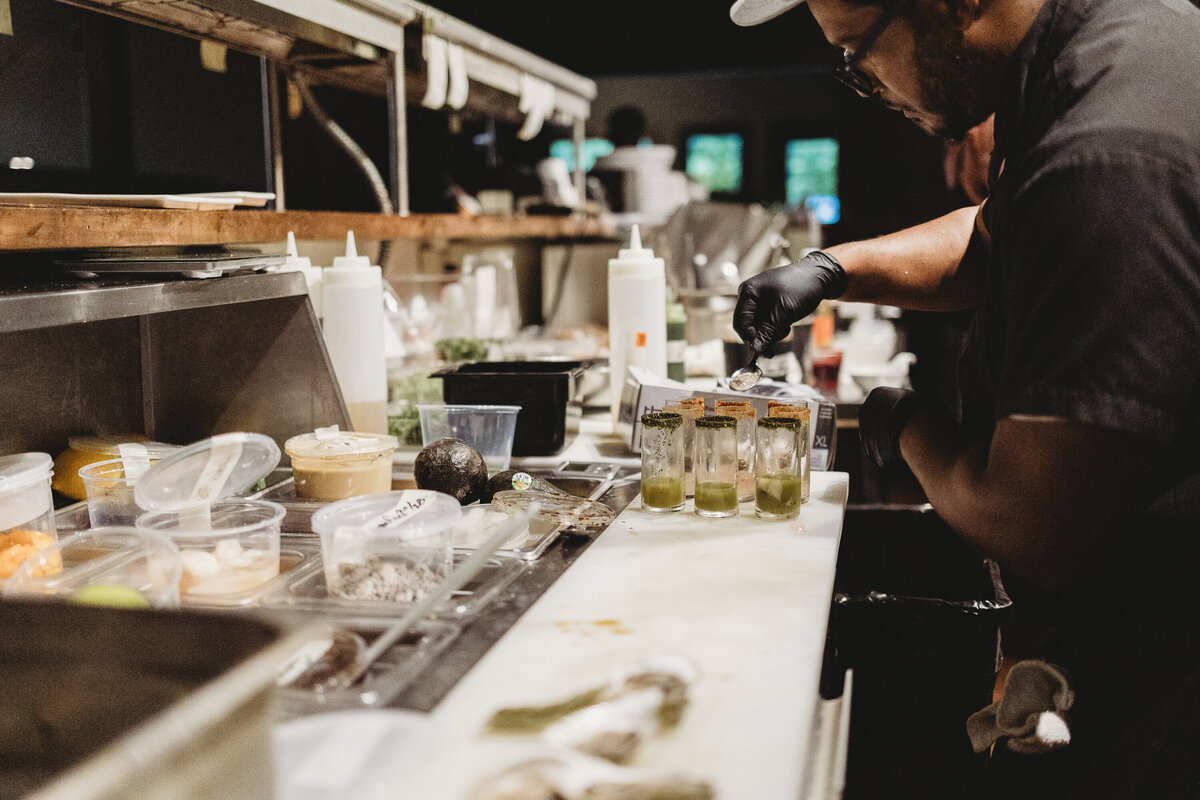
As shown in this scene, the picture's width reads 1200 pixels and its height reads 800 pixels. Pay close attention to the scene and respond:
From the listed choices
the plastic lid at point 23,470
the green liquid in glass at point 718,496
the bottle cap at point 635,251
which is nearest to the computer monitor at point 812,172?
the bottle cap at point 635,251

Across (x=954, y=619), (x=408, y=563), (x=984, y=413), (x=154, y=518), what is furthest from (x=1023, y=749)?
(x=154, y=518)

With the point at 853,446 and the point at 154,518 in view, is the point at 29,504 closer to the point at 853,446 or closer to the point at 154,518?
the point at 154,518

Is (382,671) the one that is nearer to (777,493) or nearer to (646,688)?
(646,688)

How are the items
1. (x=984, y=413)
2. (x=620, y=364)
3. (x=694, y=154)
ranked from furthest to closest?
1. (x=694, y=154)
2. (x=620, y=364)
3. (x=984, y=413)

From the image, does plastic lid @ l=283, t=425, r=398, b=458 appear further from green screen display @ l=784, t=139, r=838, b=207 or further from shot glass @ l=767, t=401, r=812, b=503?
green screen display @ l=784, t=139, r=838, b=207

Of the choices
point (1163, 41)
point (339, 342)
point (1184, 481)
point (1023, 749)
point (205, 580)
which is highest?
point (1163, 41)

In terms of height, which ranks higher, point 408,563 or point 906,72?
point 906,72

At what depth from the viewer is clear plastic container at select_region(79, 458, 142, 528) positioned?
1.65 m

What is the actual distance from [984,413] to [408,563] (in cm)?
110

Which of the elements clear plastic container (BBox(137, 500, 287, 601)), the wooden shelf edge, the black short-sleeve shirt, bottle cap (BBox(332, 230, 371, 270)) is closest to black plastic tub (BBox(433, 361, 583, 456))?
bottle cap (BBox(332, 230, 371, 270))

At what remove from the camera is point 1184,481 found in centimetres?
134

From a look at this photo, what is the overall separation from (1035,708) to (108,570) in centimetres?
141

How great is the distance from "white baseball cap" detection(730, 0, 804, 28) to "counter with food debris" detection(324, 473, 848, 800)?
0.92 metres

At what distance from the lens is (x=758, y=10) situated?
175cm
